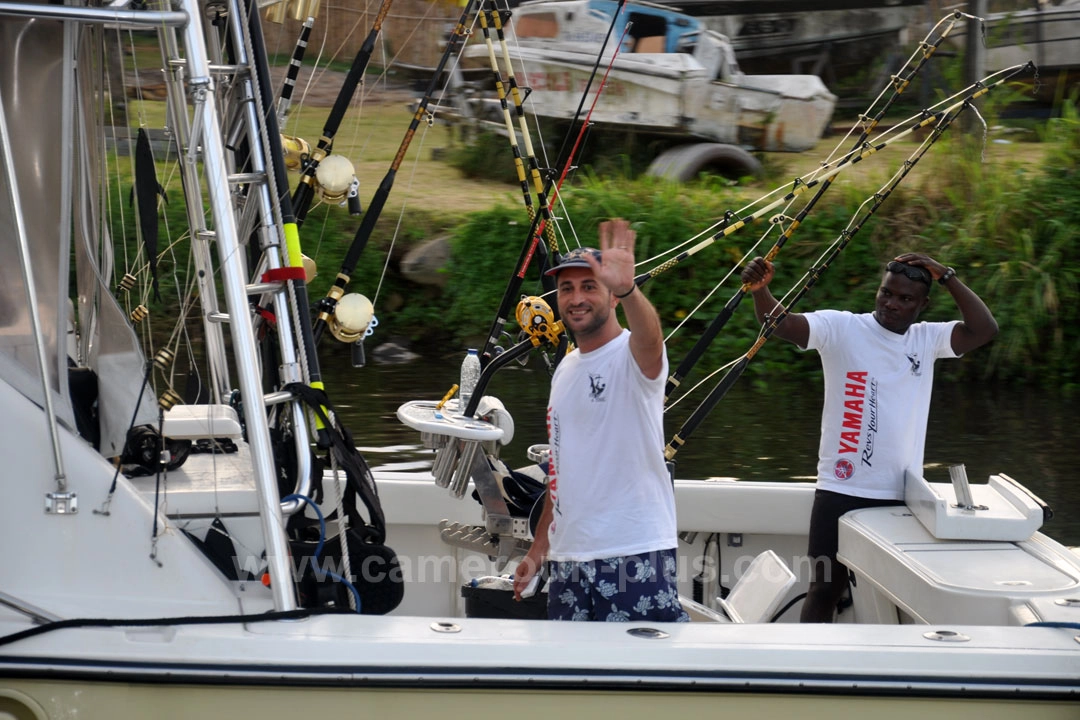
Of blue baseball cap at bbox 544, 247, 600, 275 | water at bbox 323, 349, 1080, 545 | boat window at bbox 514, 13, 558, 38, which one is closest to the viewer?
blue baseball cap at bbox 544, 247, 600, 275

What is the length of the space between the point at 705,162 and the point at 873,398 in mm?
8680

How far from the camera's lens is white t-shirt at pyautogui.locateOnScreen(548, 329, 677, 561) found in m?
2.84

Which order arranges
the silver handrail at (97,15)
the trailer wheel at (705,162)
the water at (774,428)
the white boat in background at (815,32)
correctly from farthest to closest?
the white boat in background at (815,32) < the trailer wheel at (705,162) < the water at (774,428) < the silver handrail at (97,15)

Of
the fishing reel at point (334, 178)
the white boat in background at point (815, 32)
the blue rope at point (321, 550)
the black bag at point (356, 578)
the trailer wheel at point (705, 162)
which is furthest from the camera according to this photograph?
the white boat in background at point (815, 32)

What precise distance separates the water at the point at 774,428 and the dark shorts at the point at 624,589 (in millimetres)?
4017

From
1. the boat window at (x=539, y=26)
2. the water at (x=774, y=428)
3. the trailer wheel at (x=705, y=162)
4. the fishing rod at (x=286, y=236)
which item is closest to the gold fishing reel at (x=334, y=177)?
the fishing rod at (x=286, y=236)

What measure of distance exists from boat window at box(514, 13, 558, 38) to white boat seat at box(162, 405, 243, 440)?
33.2 ft

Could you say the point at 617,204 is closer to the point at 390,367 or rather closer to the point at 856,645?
the point at 390,367

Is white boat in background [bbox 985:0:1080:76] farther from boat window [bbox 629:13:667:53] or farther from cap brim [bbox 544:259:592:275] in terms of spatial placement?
cap brim [bbox 544:259:592:275]

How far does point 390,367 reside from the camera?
10383 mm

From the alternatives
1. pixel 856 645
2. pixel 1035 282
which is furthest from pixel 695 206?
pixel 856 645

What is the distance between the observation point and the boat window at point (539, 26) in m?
12.6

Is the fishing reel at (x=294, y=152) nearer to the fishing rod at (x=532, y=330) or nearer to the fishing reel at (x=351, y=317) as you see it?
the fishing reel at (x=351, y=317)

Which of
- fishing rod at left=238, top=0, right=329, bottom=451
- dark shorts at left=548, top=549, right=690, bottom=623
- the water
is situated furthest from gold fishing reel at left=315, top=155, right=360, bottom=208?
the water
